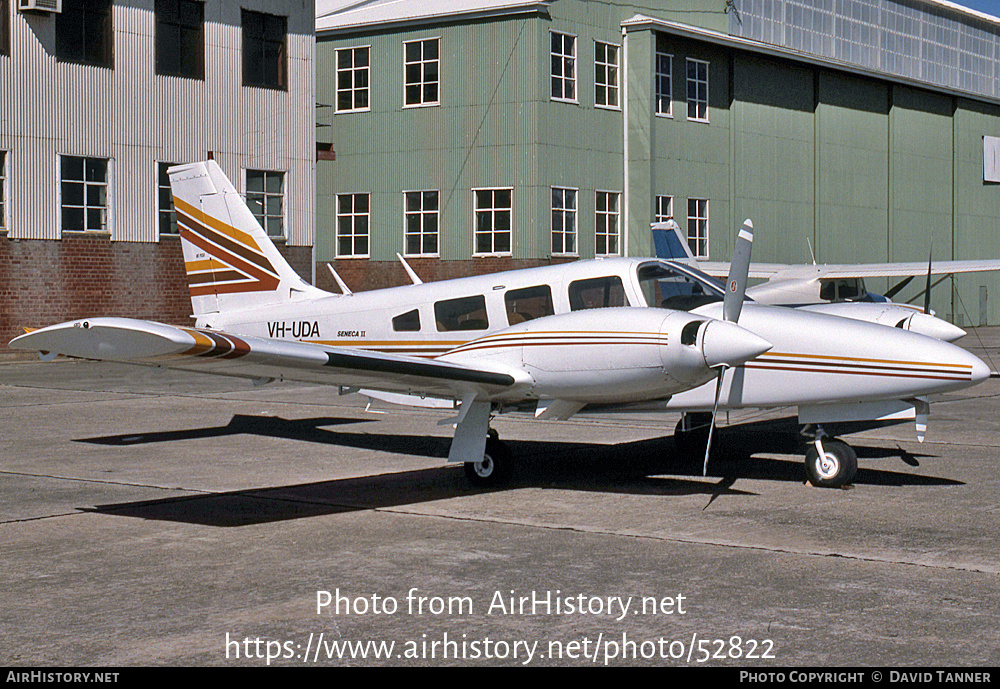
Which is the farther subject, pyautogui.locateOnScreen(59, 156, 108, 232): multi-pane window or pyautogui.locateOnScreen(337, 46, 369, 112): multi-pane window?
pyautogui.locateOnScreen(337, 46, 369, 112): multi-pane window

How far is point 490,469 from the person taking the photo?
33.6 feet

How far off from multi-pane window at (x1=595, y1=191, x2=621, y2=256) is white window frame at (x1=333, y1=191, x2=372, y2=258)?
23.4ft

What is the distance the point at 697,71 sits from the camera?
37.3 meters

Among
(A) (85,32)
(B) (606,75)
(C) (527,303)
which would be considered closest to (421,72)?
(B) (606,75)

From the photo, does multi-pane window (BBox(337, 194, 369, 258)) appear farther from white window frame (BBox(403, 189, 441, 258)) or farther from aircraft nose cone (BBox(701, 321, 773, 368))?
aircraft nose cone (BBox(701, 321, 773, 368))

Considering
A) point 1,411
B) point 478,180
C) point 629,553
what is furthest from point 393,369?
point 478,180

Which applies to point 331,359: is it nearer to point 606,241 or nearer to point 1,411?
point 1,411

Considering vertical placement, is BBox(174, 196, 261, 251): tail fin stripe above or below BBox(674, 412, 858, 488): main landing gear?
above

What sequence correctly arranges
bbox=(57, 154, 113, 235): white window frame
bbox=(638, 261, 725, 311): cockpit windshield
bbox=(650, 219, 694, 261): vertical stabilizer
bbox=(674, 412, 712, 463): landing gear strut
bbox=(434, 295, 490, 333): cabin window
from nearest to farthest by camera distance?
bbox=(638, 261, 725, 311): cockpit windshield < bbox=(434, 295, 490, 333): cabin window < bbox=(674, 412, 712, 463): landing gear strut < bbox=(650, 219, 694, 261): vertical stabilizer < bbox=(57, 154, 113, 235): white window frame

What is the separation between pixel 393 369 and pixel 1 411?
9.21 meters

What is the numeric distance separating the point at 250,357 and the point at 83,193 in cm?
2073

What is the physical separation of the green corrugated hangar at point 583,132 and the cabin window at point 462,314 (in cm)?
2120

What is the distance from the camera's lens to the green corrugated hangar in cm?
3359

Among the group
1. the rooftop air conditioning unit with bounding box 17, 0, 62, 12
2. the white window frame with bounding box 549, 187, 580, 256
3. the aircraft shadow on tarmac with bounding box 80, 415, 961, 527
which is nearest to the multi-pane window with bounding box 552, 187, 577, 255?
the white window frame with bounding box 549, 187, 580, 256
